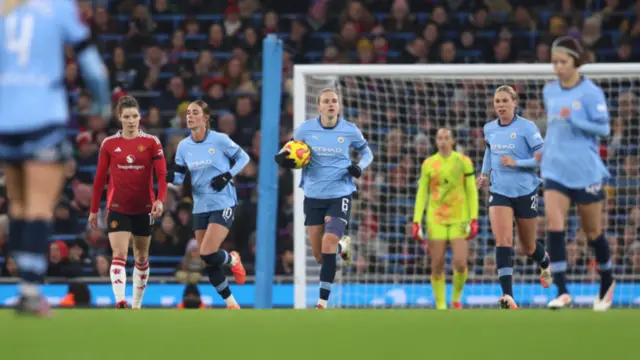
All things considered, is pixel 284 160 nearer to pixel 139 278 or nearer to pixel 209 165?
pixel 209 165

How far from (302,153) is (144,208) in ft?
5.05

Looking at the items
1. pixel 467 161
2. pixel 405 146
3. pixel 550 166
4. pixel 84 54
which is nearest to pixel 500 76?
pixel 467 161

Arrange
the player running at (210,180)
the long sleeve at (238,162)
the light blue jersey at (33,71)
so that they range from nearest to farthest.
A: the light blue jersey at (33,71), the player running at (210,180), the long sleeve at (238,162)

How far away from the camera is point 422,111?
16281 mm

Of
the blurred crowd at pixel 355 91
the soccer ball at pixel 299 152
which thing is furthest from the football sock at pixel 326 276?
the blurred crowd at pixel 355 91

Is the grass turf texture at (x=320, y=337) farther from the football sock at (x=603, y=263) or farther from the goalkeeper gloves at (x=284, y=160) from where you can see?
the goalkeeper gloves at (x=284, y=160)

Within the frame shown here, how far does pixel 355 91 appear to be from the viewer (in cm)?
1645

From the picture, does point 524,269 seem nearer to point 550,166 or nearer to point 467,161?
point 467,161

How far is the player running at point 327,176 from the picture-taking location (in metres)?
11.0

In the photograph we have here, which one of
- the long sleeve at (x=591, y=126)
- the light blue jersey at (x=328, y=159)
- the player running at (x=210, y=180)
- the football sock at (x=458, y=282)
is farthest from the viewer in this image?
the football sock at (x=458, y=282)

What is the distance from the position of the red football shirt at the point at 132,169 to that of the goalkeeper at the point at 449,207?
3.18 metres

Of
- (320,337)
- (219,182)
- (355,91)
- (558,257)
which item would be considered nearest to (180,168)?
(219,182)

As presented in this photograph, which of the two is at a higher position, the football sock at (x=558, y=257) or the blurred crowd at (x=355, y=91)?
the blurred crowd at (x=355, y=91)

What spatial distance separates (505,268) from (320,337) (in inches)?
212
